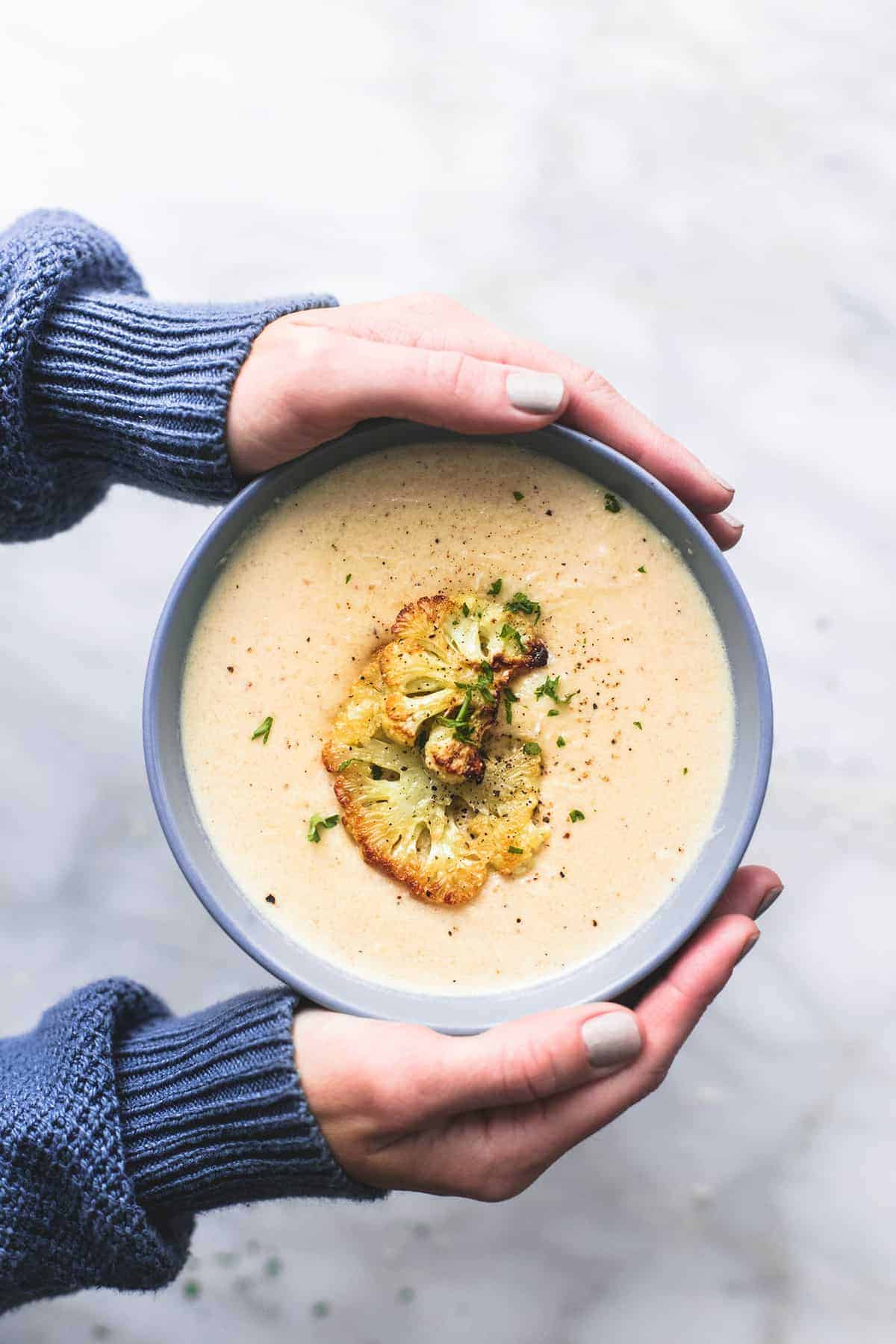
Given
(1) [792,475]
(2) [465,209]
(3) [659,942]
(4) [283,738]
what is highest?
(2) [465,209]

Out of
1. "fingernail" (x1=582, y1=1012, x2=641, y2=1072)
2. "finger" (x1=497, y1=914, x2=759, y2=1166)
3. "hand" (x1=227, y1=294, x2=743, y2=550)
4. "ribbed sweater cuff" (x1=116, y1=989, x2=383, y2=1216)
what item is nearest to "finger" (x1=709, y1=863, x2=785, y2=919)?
"finger" (x1=497, y1=914, x2=759, y2=1166)

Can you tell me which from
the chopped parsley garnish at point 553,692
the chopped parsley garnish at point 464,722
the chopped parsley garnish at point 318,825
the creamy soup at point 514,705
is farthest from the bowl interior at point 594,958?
the chopped parsley garnish at point 464,722

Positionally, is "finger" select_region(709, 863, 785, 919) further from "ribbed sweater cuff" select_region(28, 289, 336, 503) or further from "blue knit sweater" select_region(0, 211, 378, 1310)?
"ribbed sweater cuff" select_region(28, 289, 336, 503)

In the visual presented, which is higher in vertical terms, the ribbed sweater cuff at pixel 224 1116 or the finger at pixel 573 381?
the finger at pixel 573 381

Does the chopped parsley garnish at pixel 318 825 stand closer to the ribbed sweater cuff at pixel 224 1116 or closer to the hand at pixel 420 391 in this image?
the ribbed sweater cuff at pixel 224 1116

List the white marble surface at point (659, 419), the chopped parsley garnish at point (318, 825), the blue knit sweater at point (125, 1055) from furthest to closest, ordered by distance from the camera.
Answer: the white marble surface at point (659, 419)
the blue knit sweater at point (125, 1055)
the chopped parsley garnish at point (318, 825)

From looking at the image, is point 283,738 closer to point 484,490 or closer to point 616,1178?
point 484,490

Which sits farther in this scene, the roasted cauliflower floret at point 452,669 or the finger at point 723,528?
the finger at point 723,528

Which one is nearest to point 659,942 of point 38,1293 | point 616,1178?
point 616,1178

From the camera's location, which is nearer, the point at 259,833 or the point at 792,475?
the point at 259,833
